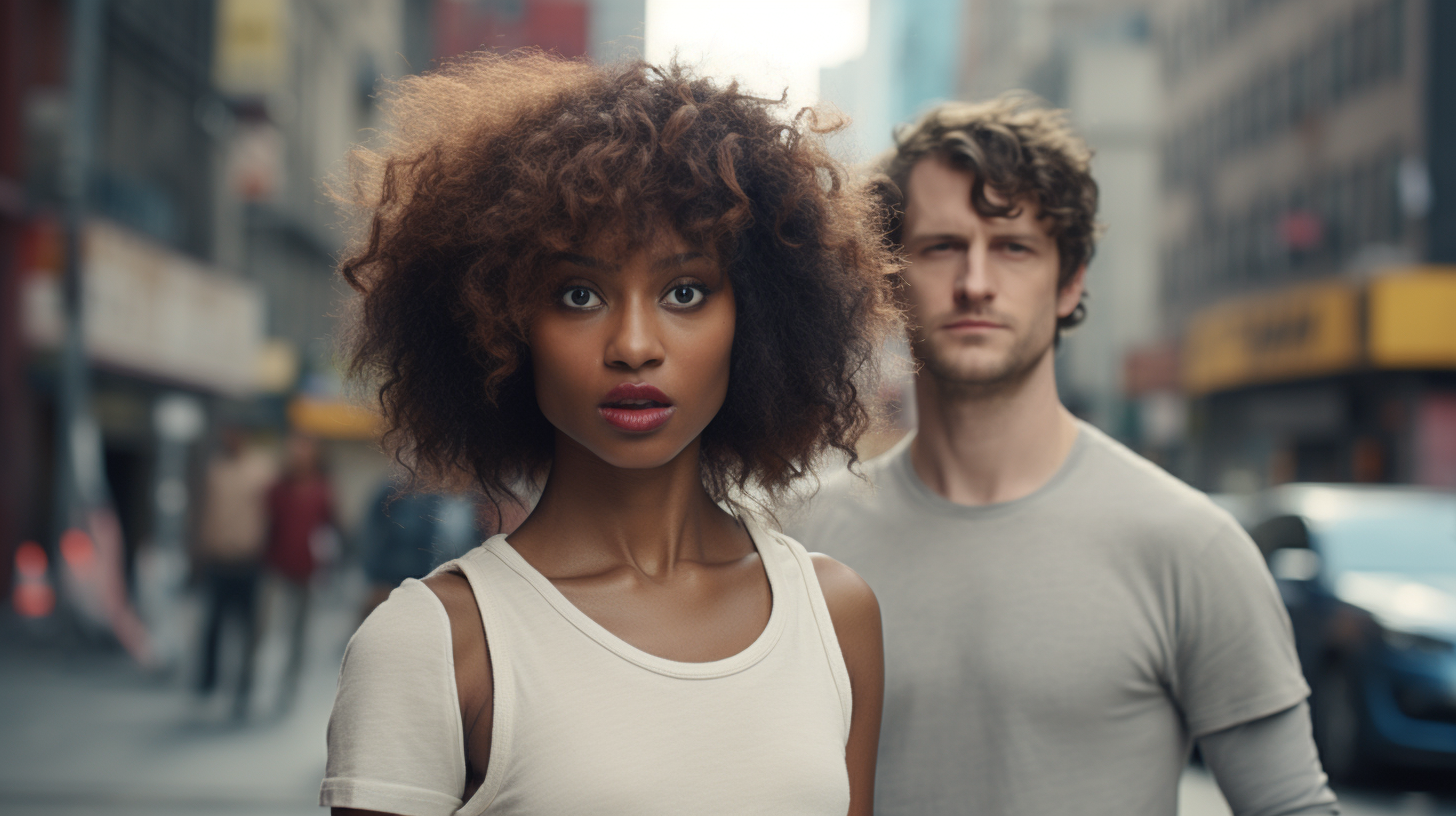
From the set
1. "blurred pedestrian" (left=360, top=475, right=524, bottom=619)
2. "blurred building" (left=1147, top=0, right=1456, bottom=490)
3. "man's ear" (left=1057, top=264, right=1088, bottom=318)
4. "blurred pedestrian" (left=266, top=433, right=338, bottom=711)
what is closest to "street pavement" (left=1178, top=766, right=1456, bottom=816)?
"blurred pedestrian" (left=360, top=475, right=524, bottom=619)

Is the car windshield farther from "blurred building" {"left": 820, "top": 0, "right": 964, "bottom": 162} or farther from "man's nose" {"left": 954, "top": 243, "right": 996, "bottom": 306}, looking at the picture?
"blurred building" {"left": 820, "top": 0, "right": 964, "bottom": 162}

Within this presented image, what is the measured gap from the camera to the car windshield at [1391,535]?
844 cm

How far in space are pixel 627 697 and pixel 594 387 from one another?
39cm

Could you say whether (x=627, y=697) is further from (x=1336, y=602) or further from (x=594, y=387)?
(x=1336, y=602)

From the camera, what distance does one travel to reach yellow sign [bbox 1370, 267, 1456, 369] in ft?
71.3

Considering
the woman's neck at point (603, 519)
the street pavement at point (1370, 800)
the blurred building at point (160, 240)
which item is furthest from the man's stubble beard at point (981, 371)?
the blurred building at point (160, 240)

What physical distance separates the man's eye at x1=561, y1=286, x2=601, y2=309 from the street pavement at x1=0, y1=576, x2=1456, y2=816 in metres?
3.85

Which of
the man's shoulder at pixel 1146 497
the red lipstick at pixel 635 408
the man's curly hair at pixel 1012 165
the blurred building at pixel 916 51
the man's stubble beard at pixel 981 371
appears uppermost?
the blurred building at pixel 916 51

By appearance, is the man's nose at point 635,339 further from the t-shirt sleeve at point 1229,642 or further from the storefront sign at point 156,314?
the storefront sign at point 156,314

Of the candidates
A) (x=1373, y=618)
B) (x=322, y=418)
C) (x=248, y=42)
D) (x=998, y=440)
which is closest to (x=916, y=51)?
(x=322, y=418)

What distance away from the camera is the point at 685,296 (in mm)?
1935

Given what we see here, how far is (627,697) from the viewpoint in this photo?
183 centimetres

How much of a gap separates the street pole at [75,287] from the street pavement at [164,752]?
220cm

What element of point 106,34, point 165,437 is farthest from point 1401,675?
point 106,34
